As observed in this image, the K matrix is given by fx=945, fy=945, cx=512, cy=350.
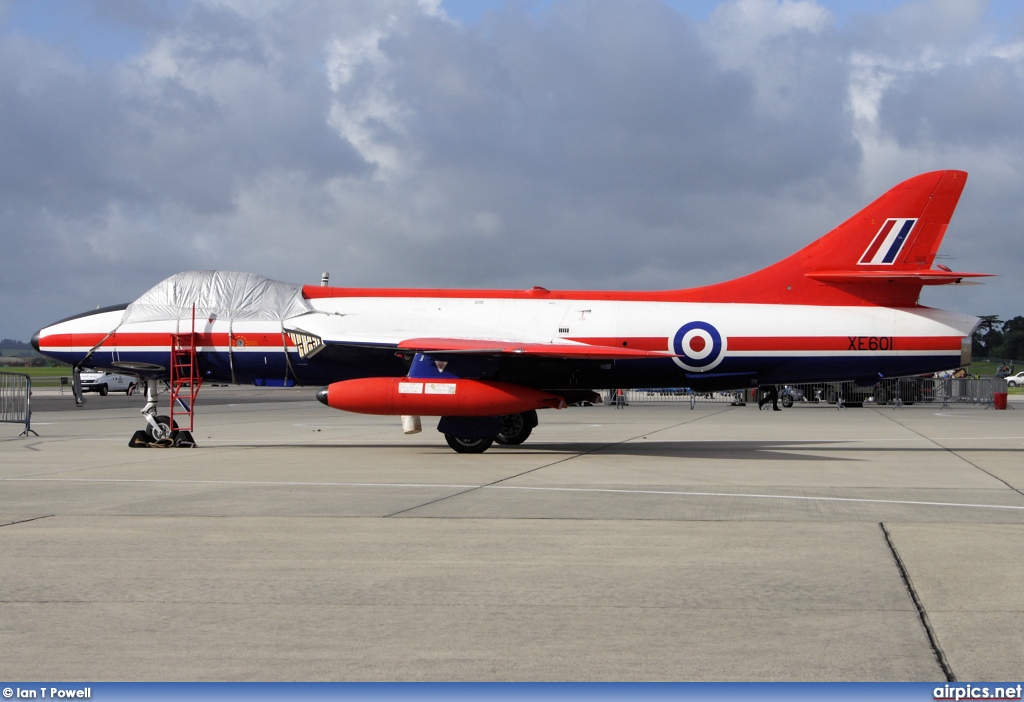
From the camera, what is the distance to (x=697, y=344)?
16.6 m

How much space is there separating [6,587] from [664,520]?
17.8ft

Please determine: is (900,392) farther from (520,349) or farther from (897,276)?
(520,349)

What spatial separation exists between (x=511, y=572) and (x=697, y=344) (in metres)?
10.7

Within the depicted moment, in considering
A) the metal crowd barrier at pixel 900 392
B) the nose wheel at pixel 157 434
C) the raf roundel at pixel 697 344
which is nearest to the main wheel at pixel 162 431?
the nose wheel at pixel 157 434

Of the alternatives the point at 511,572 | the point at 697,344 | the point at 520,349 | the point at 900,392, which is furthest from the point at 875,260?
the point at 900,392

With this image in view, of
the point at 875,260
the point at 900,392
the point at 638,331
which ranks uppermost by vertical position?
the point at 875,260

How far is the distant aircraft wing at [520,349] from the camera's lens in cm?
1505

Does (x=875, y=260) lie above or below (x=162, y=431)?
above

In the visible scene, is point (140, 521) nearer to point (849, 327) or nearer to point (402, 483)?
point (402, 483)

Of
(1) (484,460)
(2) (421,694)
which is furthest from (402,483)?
(2) (421,694)

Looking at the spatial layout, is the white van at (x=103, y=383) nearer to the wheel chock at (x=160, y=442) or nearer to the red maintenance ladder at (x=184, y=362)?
the wheel chock at (x=160, y=442)

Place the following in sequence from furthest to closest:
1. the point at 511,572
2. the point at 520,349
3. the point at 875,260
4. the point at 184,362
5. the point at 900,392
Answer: the point at 900,392 < the point at 184,362 < the point at 875,260 < the point at 520,349 < the point at 511,572

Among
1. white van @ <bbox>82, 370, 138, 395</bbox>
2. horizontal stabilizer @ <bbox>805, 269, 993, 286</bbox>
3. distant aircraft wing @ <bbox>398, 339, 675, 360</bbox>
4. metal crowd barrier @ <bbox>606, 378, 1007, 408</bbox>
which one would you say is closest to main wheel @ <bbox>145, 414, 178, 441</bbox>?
distant aircraft wing @ <bbox>398, 339, 675, 360</bbox>

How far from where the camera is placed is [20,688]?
3914 mm
